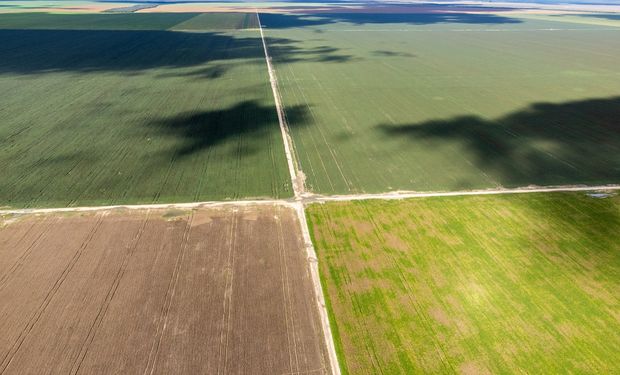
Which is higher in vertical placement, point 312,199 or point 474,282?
point 312,199

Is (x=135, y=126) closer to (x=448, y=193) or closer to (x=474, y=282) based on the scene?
(x=448, y=193)

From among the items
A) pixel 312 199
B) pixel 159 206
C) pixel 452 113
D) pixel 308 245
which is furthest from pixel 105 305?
pixel 452 113

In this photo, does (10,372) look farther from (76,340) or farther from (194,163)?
(194,163)

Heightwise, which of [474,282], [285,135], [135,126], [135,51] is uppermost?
[135,51]

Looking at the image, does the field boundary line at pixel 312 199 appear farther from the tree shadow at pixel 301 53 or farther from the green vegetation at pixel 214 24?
A: the green vegetation at pixel 214 24

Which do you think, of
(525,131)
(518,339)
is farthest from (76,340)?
(525,131)

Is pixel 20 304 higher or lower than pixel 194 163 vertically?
lower

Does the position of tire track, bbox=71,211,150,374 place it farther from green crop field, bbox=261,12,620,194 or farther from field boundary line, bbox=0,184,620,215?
green crop field, bbox=261,12,620,194
